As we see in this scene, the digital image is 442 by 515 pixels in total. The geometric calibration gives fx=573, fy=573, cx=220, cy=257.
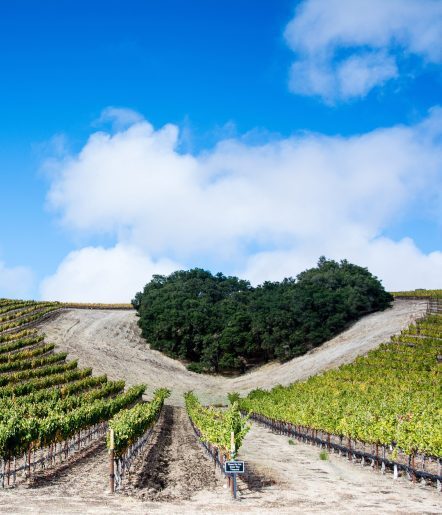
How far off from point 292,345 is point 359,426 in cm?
5971

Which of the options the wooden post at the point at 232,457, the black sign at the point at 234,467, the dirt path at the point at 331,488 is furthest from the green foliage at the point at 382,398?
the black sign at the point at 234,467

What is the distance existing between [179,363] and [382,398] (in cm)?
5446

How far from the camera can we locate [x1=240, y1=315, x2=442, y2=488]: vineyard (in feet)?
81.5

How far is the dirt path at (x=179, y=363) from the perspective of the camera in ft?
251

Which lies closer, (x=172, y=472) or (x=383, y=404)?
(x=172, y=472)

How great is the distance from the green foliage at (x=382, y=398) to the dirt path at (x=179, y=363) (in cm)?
595

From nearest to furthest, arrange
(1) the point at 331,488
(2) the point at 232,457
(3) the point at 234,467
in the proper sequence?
(3) the point at 234,467 → (2) the point at 232,457 → (1) the point at 331,488

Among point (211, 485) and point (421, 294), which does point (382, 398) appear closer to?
point (211, 485)

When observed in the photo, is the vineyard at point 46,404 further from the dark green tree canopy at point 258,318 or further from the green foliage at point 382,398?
the dark green tree canopy at point 258,318

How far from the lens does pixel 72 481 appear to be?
22781 mm

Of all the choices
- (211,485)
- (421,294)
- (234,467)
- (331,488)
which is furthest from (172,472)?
(421,294)

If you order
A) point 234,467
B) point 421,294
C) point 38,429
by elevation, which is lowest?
point 234,467

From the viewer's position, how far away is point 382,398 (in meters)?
44.0

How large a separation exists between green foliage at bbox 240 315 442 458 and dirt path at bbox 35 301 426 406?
5.95 metres
